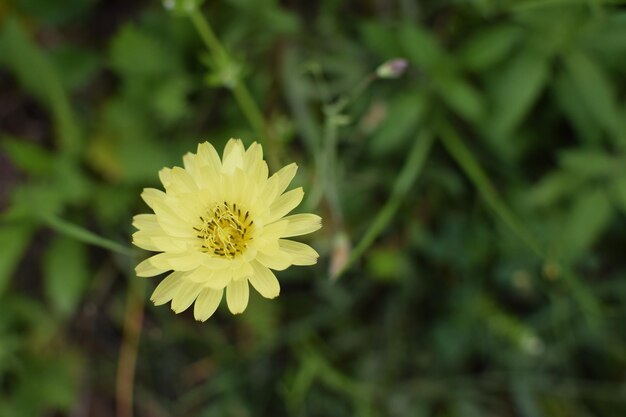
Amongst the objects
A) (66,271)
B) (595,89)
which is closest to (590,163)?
(595,89)

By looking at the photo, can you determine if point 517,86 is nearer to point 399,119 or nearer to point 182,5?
point 399,119

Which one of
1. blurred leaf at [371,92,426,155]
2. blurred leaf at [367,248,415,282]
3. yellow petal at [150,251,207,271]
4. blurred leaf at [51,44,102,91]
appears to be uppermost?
blurred leaf at [51,44,102,91]

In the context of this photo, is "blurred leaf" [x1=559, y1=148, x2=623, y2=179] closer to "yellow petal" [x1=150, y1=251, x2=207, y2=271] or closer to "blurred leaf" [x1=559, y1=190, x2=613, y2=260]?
"blurred leaf" [x1=559, y1=190, x2=613, y2=260]

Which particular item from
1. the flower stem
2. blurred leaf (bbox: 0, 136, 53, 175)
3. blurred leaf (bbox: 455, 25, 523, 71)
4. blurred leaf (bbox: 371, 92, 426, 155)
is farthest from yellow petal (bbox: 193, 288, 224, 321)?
blurred leaf (bbox: 0, 136, 53, 175)

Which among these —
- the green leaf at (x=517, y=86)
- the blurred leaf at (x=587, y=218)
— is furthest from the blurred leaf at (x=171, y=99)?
the blurred leaf at (x=587, y=218)

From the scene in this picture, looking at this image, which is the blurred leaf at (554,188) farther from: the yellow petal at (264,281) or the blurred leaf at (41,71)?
the blurred leaf at (41,71)

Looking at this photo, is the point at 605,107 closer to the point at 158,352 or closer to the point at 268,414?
the point at 268,414

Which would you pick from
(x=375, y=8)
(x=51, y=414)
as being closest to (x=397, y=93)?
(x=375, y=8)
